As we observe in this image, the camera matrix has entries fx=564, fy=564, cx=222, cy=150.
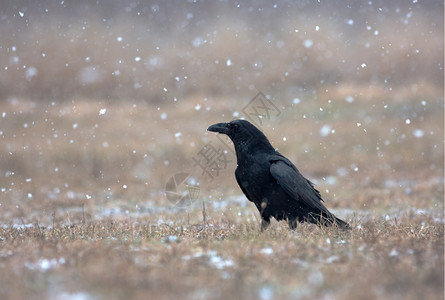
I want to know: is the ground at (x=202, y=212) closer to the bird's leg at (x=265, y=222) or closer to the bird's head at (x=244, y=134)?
the bird's leg at (x=265, y=222)

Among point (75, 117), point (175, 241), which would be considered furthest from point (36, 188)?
point (175, 241)

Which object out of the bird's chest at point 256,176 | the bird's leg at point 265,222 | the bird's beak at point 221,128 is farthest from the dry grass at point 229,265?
the bird's beak at point 221,128

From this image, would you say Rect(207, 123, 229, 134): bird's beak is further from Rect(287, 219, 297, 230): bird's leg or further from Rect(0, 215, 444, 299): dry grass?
Rect(0, 215, 444, 299): dry grass

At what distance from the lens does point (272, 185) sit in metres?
7.47

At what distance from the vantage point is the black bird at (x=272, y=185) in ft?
24.2

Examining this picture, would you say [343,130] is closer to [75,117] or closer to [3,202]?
[75,117]

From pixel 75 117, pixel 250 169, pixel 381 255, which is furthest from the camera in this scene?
pixel 75 117

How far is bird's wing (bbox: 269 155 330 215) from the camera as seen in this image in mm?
7285

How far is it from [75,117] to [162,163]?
4550 mm

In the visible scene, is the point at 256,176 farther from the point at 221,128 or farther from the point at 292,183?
the point at 221,128

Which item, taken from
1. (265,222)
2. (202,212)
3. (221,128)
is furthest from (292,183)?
(202,212)

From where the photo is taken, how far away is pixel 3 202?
13.4 metres

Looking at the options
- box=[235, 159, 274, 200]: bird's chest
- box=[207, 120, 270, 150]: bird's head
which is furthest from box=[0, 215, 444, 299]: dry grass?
box=[207, 120, 270, 150]: bird's head

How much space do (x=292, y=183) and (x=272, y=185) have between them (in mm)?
284
